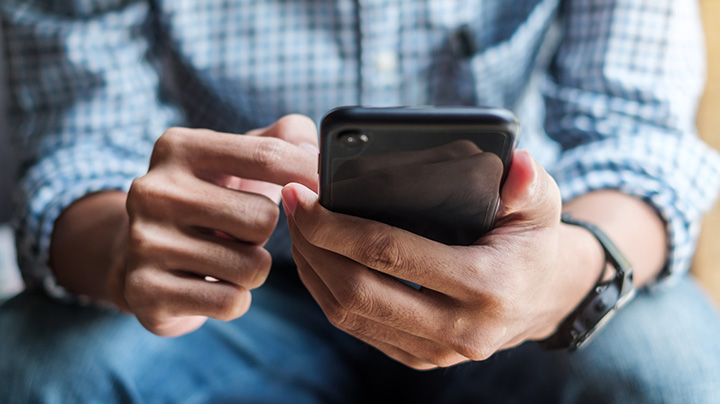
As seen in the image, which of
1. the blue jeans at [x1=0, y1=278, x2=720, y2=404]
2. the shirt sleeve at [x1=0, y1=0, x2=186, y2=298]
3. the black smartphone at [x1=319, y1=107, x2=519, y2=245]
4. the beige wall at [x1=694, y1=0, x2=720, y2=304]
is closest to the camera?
the black smartphone at [x1=319, y1=107, x2=519, y2=245]

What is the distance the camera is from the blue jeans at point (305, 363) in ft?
1.80

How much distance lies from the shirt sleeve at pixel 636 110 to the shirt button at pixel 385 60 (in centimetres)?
26

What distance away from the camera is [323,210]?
364mm

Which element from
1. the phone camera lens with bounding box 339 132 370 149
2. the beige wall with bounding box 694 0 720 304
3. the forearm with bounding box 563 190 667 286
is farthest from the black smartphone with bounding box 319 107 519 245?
the beige wall with bounding box 694 0 720 304

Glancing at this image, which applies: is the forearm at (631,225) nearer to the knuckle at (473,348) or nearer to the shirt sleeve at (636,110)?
the shirt sleeve at (636,110)

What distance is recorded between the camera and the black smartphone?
0.32 m

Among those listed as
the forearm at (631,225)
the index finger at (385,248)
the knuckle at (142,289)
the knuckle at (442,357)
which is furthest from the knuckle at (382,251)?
the forearm at (631,225)

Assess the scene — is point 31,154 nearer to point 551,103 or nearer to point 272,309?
point 272,309

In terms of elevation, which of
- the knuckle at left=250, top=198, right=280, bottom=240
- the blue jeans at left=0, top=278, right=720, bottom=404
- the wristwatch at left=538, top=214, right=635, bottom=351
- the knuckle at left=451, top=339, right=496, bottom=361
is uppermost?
the knuckle at left=250, top=198, right=280, bottom=240

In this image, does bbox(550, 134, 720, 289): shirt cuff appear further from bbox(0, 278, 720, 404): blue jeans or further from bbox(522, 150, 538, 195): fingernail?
bbox(522, 150, 538, 195): fingernail

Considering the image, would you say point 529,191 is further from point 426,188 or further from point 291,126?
point 291,126

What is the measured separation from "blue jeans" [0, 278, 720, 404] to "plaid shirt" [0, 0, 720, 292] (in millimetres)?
128

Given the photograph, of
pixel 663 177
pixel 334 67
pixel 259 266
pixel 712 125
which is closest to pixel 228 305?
pixel 259 266

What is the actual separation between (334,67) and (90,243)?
1.30ft
